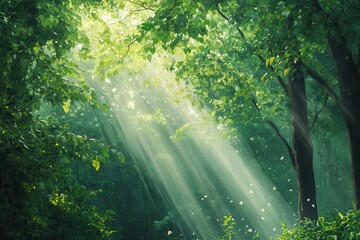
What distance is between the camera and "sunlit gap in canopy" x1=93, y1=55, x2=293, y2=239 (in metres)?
28.2

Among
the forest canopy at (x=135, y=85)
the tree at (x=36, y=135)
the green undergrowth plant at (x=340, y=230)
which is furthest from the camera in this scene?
the forest canopy at (x=135, y=85)

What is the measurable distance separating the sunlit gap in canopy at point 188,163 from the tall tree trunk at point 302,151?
48.5 feet

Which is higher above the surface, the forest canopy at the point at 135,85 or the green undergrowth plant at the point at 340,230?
the forest canopy at the point at 135,85

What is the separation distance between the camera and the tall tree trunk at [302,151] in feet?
33.8

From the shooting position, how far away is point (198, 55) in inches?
526

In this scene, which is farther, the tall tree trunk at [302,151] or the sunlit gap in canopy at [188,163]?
Answer: the sunlit gap in canopy at [188,163]

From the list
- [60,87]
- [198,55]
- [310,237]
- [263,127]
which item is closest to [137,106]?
[263,127]

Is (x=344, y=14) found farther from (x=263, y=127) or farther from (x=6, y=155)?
(x=263, y=127)

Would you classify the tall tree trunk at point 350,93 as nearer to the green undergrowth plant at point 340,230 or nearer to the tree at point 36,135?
the green undergrowth plant at point 340,230

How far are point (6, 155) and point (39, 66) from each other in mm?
2821

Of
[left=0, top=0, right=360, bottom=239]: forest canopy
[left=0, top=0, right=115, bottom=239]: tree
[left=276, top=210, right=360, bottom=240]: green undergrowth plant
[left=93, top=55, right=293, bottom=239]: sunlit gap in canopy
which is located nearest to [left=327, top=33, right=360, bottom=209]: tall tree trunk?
[left=0, top=0, right=360, bottom=239]: forest canopy

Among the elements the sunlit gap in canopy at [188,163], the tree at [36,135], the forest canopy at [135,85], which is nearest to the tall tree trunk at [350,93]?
the forest canopy at [135,85]

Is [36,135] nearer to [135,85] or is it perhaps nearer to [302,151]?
[302,151]

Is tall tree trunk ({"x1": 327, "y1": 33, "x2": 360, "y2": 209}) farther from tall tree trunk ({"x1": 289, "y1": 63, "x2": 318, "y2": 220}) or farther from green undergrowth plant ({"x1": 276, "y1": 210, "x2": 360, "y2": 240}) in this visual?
green undergrowth plant ({"x1": 276, "y1": 210, "x2": 360, "y2": 240})
